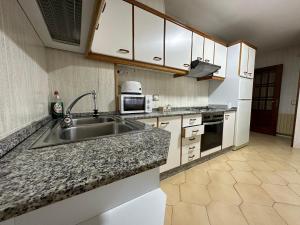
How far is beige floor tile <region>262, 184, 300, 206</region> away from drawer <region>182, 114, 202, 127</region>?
1.03 m

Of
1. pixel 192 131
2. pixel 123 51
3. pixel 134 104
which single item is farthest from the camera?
pixel 192 131

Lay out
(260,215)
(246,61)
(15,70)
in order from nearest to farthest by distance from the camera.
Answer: (15,70), (260,215), (246,61)

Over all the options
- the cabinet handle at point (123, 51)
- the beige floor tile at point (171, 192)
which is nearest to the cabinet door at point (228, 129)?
the beige floor tile at point (171, 192)

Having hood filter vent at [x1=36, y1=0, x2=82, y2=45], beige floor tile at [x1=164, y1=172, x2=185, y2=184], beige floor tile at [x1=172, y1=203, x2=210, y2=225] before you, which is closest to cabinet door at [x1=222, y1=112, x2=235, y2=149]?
beige floor tile at [x1=164, y1=172, x2=185, y2=184]

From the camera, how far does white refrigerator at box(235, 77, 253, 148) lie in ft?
8.45

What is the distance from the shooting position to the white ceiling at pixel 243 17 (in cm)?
191

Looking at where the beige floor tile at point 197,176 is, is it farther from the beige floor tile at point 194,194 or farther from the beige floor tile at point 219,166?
the beige floor tile at point 219,166

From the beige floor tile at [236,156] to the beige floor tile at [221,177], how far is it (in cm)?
60

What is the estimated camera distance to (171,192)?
4.89 feet

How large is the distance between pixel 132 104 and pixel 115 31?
81 cm

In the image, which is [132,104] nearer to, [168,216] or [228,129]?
[168,216]

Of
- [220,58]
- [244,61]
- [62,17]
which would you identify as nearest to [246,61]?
[244,61]

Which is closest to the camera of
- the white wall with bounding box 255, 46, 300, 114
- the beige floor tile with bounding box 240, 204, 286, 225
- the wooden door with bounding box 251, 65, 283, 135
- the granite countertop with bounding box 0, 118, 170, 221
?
the granite countertop with bounding box 0, 118, 170, 221

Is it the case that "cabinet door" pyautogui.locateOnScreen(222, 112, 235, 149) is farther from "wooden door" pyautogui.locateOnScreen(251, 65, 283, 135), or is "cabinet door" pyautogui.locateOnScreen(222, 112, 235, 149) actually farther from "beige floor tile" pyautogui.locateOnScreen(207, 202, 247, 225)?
"wooden door" pyautogui.locateOnScreen(251, 65, 283, 135)
